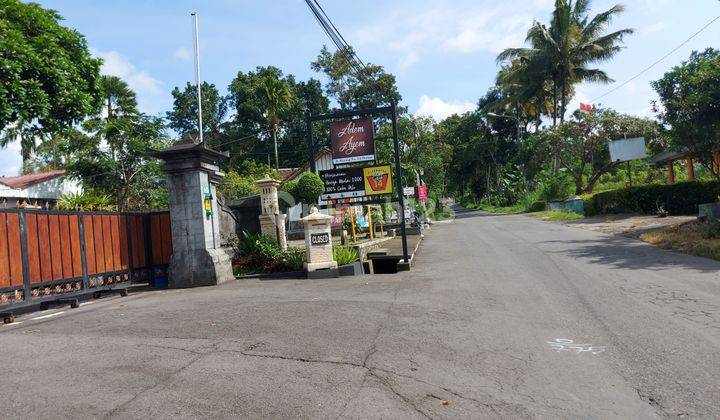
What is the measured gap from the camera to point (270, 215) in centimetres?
1487

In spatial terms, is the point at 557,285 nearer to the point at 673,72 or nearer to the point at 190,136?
the point at 190,136

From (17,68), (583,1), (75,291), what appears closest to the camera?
(75,291)

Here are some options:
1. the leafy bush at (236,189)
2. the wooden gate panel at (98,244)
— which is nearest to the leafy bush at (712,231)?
the wooden gate panel at (98,244)

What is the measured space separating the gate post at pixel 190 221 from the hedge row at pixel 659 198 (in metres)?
21.9

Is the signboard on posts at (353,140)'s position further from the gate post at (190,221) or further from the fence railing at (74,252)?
the fence railing at (74,252)

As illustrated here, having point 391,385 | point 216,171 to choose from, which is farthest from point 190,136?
point 391,385

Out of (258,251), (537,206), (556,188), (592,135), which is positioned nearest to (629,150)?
(592,135)

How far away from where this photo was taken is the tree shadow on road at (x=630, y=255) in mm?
10789

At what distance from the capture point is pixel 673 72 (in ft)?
57.6

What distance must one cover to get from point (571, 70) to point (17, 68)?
3565 cm

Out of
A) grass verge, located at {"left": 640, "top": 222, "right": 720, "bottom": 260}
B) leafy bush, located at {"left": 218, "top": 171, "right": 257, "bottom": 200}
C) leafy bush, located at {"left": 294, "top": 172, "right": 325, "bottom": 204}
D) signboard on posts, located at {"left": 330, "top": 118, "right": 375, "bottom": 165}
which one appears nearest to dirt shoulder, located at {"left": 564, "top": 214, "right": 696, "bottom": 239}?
grass verge, located at {"left": 640, "top": 222, "right": 720, "bottom": 260}

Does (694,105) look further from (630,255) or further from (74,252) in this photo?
(74,252)

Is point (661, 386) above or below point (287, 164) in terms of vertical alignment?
below

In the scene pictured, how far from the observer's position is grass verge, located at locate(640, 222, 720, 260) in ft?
39.9
